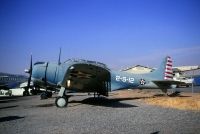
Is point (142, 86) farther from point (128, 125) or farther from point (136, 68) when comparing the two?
point (136, 68)

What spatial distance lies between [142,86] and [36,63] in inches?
301

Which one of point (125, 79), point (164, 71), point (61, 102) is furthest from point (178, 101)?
point (61, 102)

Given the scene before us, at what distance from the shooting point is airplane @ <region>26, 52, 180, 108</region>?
12281 mm

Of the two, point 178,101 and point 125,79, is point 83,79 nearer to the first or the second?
point 125,79

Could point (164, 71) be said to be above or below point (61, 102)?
above

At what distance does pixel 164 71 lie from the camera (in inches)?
687

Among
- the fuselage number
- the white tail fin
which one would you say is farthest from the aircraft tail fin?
the fuselage number

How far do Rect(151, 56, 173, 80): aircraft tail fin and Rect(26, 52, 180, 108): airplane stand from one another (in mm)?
520

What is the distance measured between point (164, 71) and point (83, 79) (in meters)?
7.64

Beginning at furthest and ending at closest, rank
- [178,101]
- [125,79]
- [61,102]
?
[125,79]
[178,101]
[61,102]

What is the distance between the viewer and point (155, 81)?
54.4 ft

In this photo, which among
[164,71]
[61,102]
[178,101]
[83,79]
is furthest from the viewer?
[164,71]

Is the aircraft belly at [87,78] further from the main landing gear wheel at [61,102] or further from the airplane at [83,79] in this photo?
the main landing gear wheel at [61,102]

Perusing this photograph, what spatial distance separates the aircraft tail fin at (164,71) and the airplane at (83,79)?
0.52 meters
